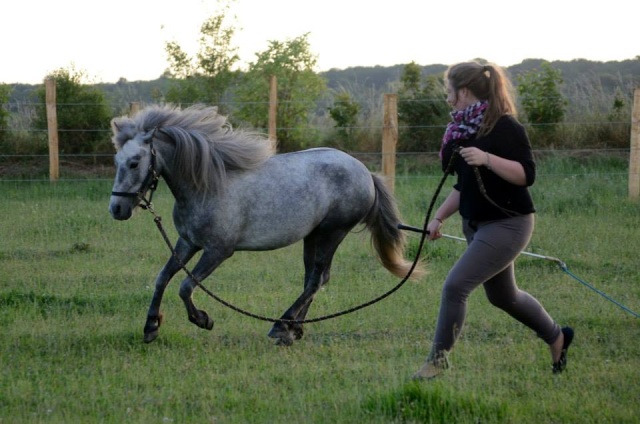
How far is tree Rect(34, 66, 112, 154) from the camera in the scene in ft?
60.2

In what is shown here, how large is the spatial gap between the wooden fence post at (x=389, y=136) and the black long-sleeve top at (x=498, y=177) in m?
8.80

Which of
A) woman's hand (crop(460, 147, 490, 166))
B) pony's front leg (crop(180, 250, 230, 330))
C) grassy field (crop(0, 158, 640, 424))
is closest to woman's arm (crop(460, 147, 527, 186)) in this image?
woman's hand (crop(460, 147, 490, 166))

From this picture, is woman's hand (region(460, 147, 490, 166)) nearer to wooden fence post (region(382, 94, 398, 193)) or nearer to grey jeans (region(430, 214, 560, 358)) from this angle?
grey jeans (region(430, 214, 560, 358))

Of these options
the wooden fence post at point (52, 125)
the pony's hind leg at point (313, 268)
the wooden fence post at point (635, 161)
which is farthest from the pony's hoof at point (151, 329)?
the wooden fence post at point (52, 125)

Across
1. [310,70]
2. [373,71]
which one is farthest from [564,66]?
[310,70]

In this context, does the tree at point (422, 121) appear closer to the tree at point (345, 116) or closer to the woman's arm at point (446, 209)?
the tree at point (345, 116)

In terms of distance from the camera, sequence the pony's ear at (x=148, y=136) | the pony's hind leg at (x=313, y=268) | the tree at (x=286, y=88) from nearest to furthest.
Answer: the pony's ear at (x=148, y=136) < the pony's hind leg at (x=313, y=268) < the tree at (x=286, y=88)

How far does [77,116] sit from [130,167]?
12441mm

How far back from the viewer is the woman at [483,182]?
519 cm

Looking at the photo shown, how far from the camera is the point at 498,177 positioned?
5242 millimetres

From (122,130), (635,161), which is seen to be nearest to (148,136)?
(122,130)

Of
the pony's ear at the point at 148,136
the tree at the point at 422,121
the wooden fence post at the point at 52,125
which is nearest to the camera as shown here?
the pony's ear at the point at 148,136

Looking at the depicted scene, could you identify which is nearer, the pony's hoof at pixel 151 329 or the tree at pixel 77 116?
the pony's hoof at pixel 151 329

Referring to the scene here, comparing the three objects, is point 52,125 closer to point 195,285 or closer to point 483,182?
point 195,285
